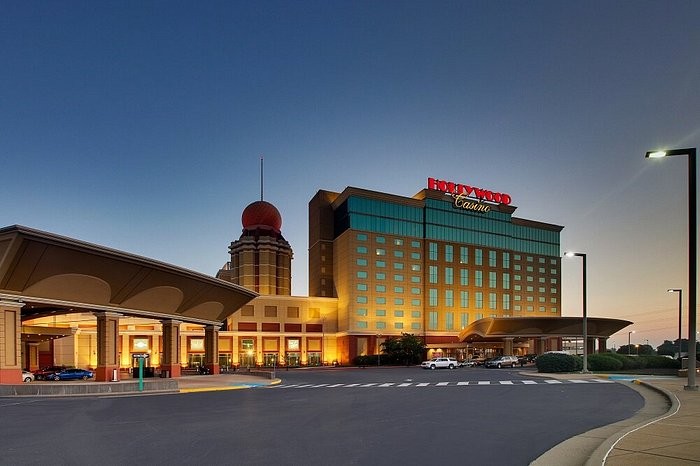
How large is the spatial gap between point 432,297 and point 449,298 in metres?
4.39

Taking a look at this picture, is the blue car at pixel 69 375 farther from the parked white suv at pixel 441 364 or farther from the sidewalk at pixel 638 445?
the sidewalk at pixel 638 445

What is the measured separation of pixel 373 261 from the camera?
10438 centimetres

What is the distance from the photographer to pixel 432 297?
110m

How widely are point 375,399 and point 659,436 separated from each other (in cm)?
1423

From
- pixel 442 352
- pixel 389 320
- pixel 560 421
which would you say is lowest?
pixel 442 352

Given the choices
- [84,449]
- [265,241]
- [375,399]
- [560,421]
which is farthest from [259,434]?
[265,241]

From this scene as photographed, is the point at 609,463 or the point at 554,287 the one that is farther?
the point at 554,287

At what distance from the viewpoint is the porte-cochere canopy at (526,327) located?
97875 mm

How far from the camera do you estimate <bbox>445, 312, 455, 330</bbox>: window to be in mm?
110750

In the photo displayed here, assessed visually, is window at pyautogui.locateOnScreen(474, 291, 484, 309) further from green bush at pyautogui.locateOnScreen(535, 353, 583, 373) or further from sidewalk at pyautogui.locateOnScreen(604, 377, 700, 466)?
sidewalk at pyautogui.locateOnScreen(604, 377, 700, 466)

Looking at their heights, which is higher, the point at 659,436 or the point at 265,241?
the point at 265,241

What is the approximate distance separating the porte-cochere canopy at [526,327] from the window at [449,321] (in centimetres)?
349

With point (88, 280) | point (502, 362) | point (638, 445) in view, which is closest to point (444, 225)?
point (502, 362)

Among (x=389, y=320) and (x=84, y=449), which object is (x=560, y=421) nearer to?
(x=84, y=449)
